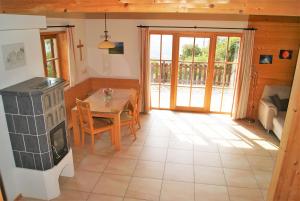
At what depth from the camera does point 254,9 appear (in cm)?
221

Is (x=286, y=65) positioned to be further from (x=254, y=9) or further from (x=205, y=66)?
(x=254, y=9)

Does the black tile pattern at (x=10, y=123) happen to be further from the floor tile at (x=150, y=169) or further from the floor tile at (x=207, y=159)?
the floor tile at (x=207, y=159)

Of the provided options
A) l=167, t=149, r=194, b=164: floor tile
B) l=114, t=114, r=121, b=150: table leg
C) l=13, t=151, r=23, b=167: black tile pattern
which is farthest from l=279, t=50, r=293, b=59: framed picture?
l=13, t=151, r=23, b=167: black tile pattern

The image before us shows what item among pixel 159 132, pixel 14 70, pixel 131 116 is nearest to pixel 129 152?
pixel 131 116

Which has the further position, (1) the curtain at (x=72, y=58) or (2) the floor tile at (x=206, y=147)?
(1) the curtain at (x=72, y=58)

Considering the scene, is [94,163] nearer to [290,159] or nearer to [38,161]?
[38,161]

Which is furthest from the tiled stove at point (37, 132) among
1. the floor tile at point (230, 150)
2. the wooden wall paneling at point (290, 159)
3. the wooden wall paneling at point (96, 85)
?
the floor tile at point (230, 150)

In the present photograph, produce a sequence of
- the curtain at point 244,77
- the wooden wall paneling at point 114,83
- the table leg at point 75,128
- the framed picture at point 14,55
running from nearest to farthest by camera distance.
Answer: the framed picture at point 14,55 < the table leg at point 75,128 < the curtain at point 244,77 < the wooden wall paneling at point 114,83

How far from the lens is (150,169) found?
388 centimetres

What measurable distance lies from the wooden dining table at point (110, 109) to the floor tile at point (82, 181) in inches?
32.8

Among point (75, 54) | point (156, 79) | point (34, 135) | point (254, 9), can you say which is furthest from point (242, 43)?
point (34, 135)

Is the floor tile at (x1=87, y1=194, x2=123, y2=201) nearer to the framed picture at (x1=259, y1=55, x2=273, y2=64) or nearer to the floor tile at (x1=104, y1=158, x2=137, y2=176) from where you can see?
the floor tile at (x1=104, y1=158, x2=137, y2=176)

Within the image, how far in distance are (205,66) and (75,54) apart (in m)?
3.04

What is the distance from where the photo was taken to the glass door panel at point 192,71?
18.9 feet
